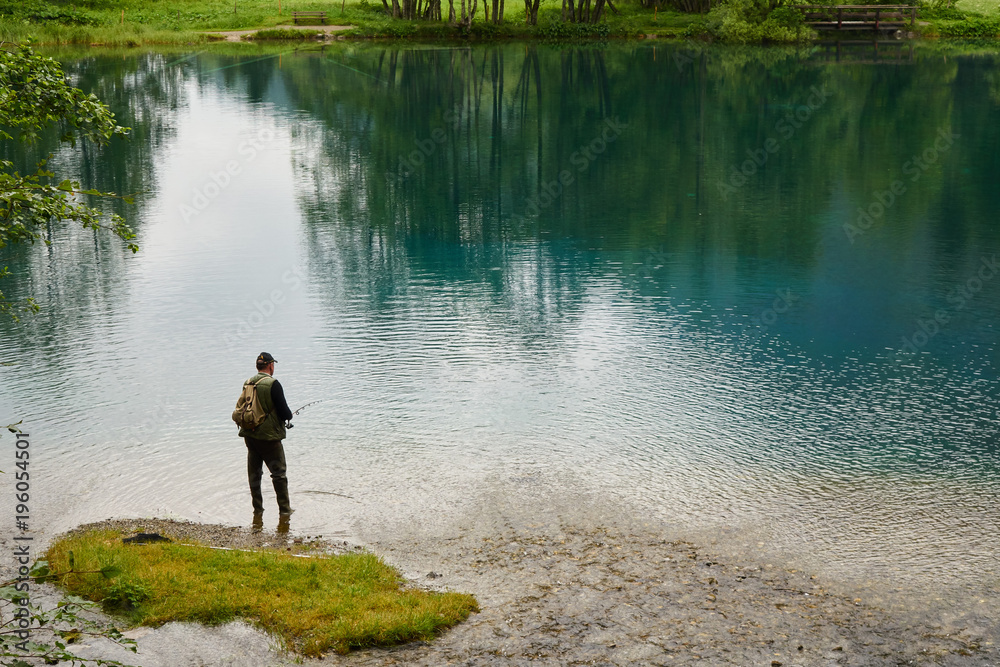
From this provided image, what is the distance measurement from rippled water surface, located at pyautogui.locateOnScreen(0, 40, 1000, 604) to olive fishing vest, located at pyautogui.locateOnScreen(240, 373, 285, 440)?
124 centimetres

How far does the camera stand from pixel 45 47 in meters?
66.3

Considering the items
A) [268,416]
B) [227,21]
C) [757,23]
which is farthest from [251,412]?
[227,21]

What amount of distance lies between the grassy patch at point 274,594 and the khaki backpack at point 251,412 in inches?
68.1

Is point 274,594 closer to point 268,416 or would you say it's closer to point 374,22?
point 268,416

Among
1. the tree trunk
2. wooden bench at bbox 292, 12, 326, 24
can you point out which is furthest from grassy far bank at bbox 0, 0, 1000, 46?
the tree trunk

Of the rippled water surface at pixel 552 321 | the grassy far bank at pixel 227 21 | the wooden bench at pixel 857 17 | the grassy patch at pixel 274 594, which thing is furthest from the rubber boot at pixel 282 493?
the wooden bench at pixel 857 17

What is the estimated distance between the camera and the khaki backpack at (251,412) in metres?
12.5

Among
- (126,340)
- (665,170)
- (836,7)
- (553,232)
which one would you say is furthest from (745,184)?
(836,7)

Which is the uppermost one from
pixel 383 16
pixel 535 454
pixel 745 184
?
pixel 383 16

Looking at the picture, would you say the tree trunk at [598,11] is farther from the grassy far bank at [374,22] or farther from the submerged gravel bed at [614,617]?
the submerged gravel bed at [614,617]

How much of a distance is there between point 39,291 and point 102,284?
156 cm

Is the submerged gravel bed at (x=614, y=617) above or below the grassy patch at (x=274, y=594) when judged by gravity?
below

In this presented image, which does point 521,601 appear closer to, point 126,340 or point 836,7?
point 126,340

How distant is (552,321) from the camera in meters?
21.5
